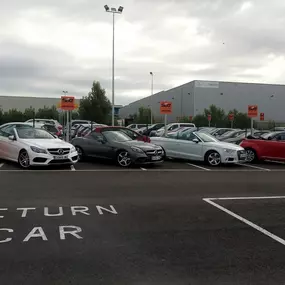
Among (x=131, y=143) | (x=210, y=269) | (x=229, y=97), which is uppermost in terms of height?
(x=229, y=97)

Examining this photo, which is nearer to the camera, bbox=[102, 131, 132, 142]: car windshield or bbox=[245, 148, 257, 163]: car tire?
bbox=[102, 131, 132, 142]: car windshield

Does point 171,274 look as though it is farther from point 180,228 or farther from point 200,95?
point 200,95

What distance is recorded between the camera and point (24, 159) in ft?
44.2

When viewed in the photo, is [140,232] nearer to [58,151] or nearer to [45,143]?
[58,151]

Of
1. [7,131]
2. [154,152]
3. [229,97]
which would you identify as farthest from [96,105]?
[154,152]

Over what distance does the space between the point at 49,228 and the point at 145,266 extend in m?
2.08

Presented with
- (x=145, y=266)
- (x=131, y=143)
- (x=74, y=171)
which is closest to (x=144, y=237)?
(x=145, y=266)

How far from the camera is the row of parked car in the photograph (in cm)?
1349

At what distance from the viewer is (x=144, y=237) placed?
574 cm

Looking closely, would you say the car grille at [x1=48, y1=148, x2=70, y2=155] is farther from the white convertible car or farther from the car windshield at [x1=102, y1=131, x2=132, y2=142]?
the white convertible car

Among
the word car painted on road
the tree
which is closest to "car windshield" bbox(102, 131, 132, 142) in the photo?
the word car painted on road

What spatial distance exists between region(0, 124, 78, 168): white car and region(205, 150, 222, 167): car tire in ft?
17.5

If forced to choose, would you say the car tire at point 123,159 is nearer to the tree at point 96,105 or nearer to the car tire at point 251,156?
the car tire at point 251,156

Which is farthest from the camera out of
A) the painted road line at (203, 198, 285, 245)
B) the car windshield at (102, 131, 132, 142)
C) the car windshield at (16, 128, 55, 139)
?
the car windshield at (102, 131, 132, 142)
